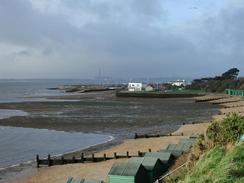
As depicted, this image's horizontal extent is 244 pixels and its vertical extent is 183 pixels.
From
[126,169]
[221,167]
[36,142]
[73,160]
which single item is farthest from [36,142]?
[221,167]

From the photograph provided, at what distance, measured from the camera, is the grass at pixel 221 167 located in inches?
417

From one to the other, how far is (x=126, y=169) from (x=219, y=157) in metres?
6.50

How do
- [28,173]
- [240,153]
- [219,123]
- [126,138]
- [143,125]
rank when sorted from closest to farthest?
[240,153]
[219,123]
[28,173]
[126,138]
[143,125]

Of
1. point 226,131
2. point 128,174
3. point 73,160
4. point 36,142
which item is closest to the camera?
point 226,131

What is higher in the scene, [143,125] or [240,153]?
[240,153]

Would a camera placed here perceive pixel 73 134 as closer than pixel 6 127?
Yes

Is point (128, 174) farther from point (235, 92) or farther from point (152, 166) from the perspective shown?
point (235, 92)

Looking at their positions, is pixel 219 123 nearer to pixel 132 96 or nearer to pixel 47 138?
pixel 47 138

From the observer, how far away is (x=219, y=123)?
52.9 ft

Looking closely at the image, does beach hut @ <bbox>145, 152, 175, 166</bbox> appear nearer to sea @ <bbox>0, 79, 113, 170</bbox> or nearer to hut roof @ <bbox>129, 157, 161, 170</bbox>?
hut roof @ <bbox>129, 157, 161, 170</bbox>

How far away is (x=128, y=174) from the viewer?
60.1 ft

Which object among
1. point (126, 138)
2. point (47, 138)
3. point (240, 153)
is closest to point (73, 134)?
point (47, 138)

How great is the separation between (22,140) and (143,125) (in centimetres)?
1623

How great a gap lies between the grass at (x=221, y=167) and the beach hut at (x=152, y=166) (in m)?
6.13
